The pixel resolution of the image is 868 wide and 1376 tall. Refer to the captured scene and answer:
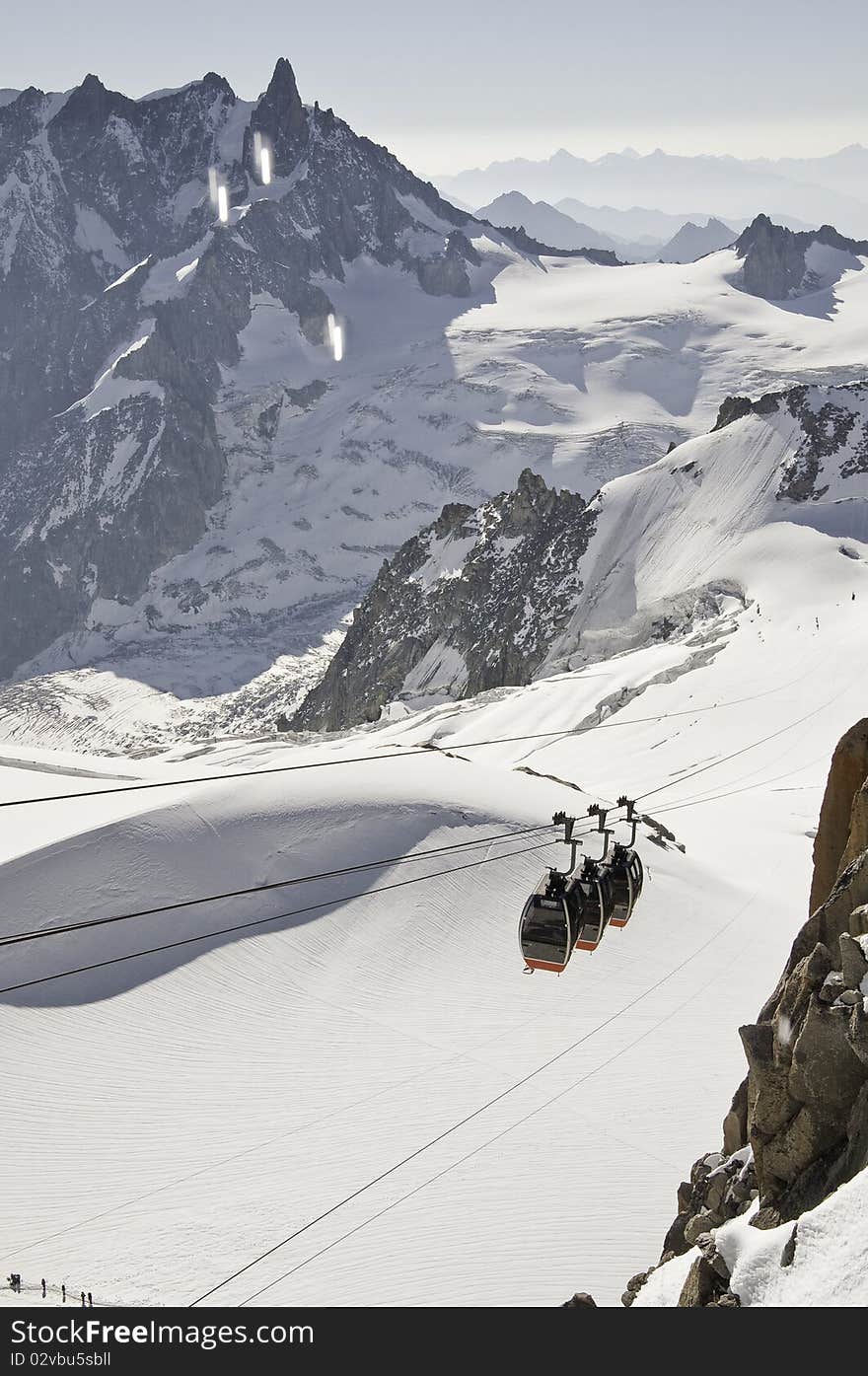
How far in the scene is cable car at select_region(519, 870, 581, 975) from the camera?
55.1ft

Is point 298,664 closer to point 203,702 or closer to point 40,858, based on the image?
point 203,702

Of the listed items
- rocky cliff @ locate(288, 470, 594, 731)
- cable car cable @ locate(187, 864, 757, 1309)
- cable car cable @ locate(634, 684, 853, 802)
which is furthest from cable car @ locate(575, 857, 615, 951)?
rocky cliff @ locate(288, 470, 594, 731)

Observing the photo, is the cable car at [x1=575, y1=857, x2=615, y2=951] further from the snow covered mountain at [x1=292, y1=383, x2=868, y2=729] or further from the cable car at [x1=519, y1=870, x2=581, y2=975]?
the snow covered mountain at [x1=292, y1=383, x2=868, y2=729]

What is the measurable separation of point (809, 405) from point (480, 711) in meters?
46.4

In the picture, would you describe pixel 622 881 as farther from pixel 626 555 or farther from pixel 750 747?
pixel 626 555

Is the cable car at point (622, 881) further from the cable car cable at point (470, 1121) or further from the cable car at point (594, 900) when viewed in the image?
the cable car cable at point (470, 1121)

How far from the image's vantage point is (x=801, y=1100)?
12.1m

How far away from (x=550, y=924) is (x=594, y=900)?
4.58 feet

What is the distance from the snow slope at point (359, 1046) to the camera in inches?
787

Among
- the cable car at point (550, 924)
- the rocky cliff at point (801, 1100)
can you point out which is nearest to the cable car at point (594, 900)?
the cable car at point (550, 924)

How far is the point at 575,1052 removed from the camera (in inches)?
1063

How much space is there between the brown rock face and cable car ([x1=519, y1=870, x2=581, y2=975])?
3277 mm

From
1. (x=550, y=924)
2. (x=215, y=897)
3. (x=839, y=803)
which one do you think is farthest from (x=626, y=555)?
(x=215, y=897)

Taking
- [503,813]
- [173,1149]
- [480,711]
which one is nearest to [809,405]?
[480,711]
